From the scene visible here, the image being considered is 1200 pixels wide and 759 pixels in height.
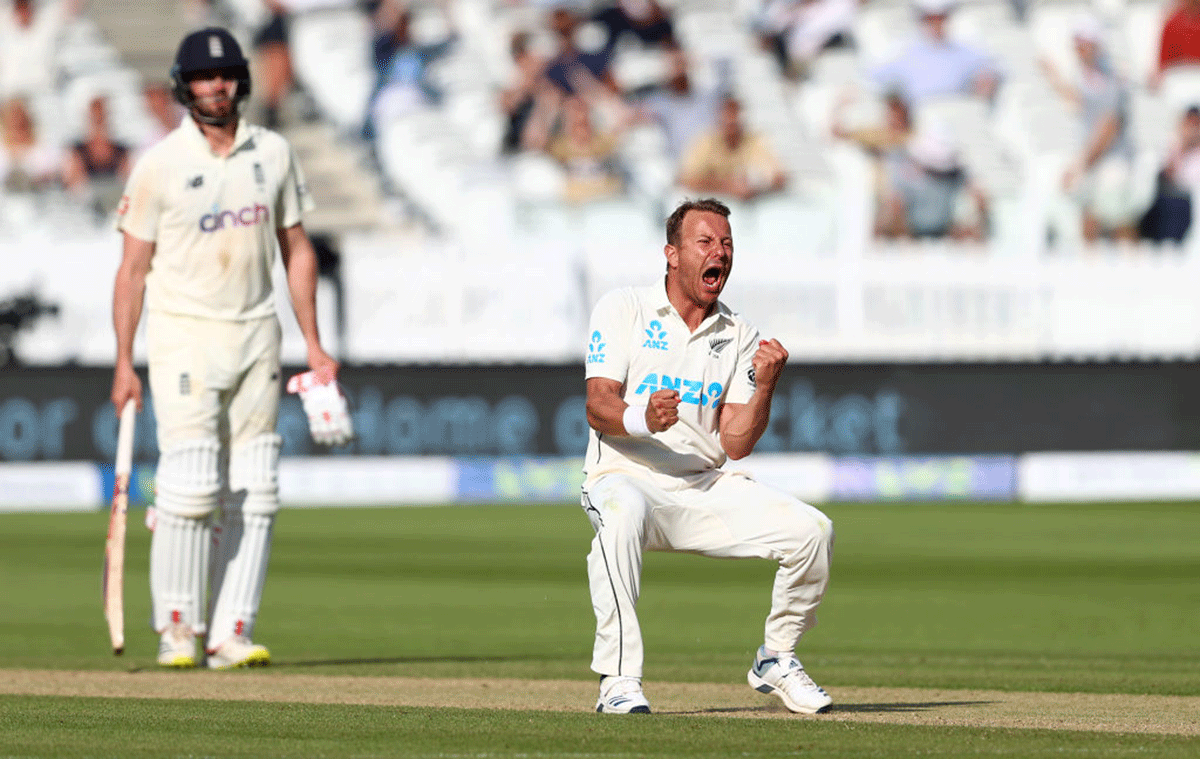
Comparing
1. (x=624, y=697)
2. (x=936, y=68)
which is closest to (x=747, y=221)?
(x=936, y=68)

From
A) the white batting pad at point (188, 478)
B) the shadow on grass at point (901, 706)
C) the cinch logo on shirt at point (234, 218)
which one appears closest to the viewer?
the shadow on grass at point (901, 706)

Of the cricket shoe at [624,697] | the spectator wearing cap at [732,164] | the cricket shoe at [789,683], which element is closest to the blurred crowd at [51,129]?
the spectator wearing cap at [732,164]

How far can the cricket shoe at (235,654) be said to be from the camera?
7043mm

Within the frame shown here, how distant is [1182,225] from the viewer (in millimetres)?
24906

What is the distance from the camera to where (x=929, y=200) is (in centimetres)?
2445

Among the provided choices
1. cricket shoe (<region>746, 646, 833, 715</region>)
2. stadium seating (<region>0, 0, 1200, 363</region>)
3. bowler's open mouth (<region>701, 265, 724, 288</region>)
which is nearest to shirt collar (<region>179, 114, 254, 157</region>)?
bowler's open mouth (<region>701, 265, 724, 288</region>)

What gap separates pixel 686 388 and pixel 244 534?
2.11 meters

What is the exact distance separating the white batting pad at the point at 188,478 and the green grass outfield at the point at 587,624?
59 centimetres

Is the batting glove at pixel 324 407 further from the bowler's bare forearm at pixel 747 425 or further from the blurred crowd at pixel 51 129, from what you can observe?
the blurred crowd at pixel 51 129

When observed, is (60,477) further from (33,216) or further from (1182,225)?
(1182,225)

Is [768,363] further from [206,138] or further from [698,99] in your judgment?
[698,99]

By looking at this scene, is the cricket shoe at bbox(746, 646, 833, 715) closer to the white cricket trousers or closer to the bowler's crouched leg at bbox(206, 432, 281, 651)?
the white cricket trousers

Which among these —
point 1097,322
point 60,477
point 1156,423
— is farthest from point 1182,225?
point 60,477

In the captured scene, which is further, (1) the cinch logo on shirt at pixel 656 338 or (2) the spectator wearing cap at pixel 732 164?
(2) the spectator wearing cap at pixel 732 164
